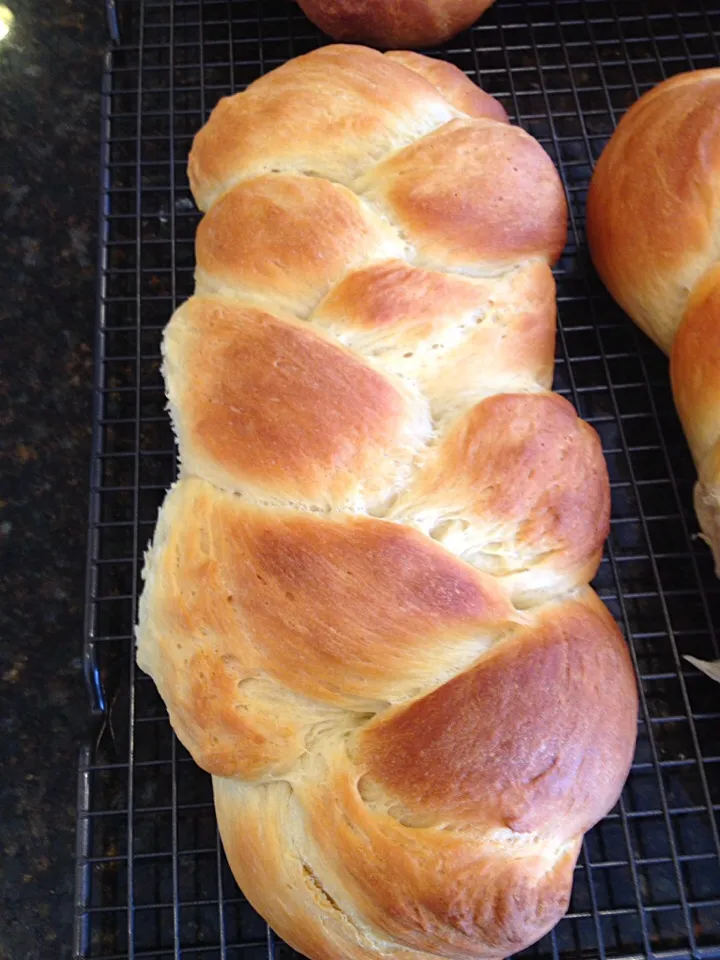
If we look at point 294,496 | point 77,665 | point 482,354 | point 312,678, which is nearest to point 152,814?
point 77,665

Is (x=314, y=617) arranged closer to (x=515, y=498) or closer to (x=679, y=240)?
(x=515, y=498)

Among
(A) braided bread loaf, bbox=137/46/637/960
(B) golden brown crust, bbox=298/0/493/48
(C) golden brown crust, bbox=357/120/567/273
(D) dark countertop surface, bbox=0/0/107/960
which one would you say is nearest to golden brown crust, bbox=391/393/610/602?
(A) braided bread loaf, bbox=137/46/637/960

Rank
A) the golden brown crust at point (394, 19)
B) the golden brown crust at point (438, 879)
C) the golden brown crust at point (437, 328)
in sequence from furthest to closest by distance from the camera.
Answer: the golden brown crust at point (394, 19), the golden brown crust at point (437, 328), the golden brown crust at point (438, 879)

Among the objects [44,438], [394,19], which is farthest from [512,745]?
[394,19]

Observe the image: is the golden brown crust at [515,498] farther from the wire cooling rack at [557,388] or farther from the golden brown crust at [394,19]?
the golden brown crust at [394,19]

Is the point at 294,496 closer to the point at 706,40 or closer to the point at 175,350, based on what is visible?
the point at 175,350

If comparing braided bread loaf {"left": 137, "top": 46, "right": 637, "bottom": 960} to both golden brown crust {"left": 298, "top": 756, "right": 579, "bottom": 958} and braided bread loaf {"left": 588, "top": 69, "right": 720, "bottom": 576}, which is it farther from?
braided bread loaf {"left": 588, "top": 69, "right": 720, "bottom": 576}

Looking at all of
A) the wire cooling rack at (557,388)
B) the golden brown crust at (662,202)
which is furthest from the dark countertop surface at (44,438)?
the golden brown crust at (662,202)
